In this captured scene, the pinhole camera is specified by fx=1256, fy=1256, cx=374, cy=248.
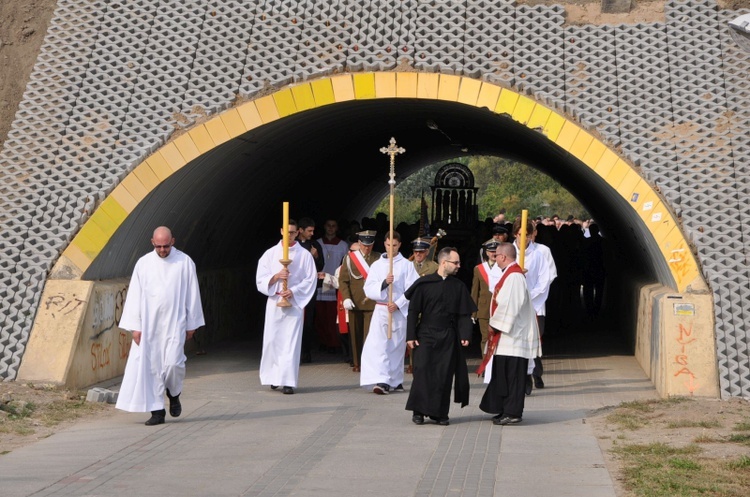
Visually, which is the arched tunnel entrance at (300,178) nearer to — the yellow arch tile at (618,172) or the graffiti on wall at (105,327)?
the yellow arch tile at (618,172)

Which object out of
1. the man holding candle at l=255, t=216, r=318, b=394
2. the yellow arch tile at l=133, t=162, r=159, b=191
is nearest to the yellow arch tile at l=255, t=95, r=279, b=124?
the yellow arch tile at l=133, t=162, r=159, b=191

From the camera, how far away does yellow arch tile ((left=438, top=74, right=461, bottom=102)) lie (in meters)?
13.7

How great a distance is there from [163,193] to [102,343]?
1925 mm

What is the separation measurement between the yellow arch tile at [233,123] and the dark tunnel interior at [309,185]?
0.34 meters

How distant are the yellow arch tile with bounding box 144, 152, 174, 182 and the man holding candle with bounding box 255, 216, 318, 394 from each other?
1492 millimetres

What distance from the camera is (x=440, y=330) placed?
10.7m

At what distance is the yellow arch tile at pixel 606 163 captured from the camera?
1311 centimetres

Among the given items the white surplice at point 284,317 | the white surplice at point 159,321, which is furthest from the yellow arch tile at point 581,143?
the white surplice at point 159,321

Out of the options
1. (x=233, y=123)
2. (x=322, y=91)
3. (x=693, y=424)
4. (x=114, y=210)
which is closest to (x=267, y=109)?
(x=233, y=123)

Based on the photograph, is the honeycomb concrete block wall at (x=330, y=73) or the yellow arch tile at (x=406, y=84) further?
the yellow arch tile at (x=406, y=84)

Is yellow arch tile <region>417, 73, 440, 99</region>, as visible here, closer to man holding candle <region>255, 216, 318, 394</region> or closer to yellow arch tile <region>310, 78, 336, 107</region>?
yellow arch tile <region>310, 78, 336, 107</region>

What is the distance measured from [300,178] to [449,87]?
20.3 feet

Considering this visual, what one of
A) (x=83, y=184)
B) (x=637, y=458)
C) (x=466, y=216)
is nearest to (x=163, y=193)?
(x=83, y=184)

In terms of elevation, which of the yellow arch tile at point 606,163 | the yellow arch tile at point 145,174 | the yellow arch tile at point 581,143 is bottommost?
the yellow arch tile at point 145,174
